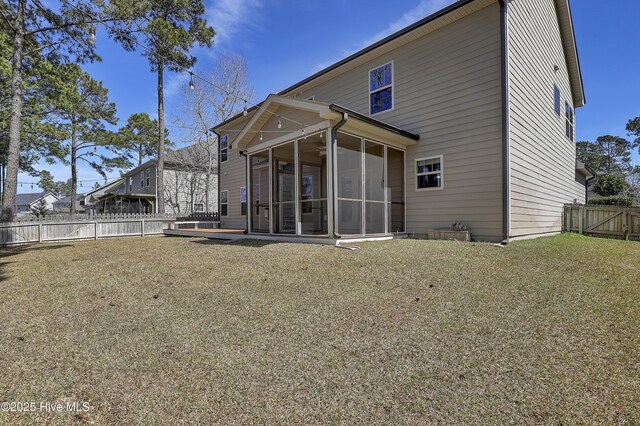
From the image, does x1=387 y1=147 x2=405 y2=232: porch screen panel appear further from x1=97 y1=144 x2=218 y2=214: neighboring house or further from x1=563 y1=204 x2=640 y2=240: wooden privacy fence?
x1=97 y1=144 x2=218 y2=214: neighboring house

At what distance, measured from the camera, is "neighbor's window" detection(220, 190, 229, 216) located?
16938mm

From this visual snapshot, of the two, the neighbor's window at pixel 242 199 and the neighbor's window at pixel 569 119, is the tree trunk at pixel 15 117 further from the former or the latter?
the neighbor's window at pixel 569 119

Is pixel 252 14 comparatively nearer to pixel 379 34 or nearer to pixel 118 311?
pixel 379 34

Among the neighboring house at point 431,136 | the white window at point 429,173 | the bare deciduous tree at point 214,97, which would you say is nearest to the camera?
the neighboring house at point 431,136

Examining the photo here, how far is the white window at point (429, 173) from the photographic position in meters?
8.72

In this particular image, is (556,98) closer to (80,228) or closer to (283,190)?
(283,190)

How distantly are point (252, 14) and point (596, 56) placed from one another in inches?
687

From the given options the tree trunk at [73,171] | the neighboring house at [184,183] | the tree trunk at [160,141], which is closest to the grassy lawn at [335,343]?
the tree trunk at [160,141]

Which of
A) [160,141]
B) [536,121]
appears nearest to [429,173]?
[536,121]

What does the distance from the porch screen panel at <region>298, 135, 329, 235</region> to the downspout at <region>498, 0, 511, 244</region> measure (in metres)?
4.50

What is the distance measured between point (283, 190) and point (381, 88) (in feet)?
15.4

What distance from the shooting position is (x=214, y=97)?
21.4 m

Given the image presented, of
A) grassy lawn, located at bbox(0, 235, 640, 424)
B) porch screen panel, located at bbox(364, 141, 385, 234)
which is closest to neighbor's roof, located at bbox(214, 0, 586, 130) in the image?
porch screen panel, located at bbox(364, 141, 385, 234)

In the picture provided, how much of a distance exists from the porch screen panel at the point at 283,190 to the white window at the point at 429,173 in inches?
150
